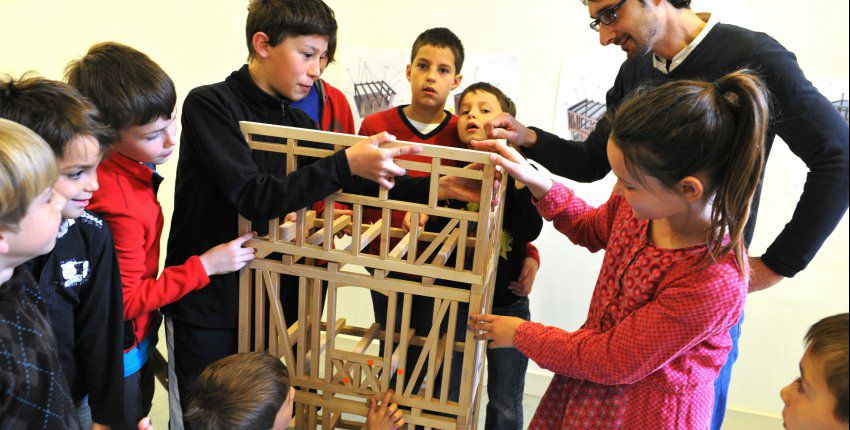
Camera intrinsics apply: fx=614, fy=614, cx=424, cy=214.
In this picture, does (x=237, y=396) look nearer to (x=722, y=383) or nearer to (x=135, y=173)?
(x=135, y=173)

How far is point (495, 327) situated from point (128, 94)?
78 centimetres

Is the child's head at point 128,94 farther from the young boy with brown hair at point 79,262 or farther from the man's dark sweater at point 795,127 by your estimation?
the man's dark sweater at point 795,127

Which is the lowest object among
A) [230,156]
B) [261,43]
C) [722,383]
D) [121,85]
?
[722,383]

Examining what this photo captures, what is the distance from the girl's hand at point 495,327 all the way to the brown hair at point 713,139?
35 cm

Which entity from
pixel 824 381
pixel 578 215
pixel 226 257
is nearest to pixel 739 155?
pixel 824 381

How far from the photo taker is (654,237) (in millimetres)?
1010

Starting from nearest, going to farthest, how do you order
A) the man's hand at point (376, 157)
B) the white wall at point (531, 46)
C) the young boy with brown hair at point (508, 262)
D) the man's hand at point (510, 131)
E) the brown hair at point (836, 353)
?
the brown hair at point (836, 353)
the man's hand at point (376, 157)
the man's hand at point (510, 131)
the young boy with brown hair at point (508, 262)
the white wall at point (531, 46)

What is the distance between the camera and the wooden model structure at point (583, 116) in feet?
6.93

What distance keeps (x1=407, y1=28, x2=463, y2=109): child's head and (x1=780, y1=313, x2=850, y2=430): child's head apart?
108 centimetres

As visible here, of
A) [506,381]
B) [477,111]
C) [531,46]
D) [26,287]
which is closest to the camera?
[26,287]

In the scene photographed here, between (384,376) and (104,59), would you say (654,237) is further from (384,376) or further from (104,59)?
(104,59)

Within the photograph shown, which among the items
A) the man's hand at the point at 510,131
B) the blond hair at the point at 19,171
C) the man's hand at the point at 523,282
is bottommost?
the man's hand at the point at 523,282

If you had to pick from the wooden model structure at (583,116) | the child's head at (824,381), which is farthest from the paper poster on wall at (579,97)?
the child's head at (824,381)

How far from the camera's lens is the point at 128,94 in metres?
1.11
